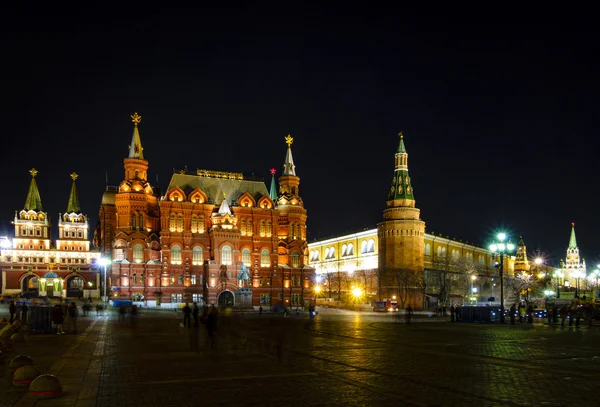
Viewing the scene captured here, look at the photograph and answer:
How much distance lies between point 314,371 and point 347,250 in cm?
12042

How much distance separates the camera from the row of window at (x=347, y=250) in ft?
419

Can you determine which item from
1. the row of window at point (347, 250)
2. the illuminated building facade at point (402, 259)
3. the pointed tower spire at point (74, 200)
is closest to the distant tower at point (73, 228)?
the pointed tower spire at point (74, 200)

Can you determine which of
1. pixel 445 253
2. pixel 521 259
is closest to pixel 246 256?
pixel 445 253

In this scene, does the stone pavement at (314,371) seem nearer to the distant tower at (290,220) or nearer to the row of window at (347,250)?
the distant tower at (290,220)

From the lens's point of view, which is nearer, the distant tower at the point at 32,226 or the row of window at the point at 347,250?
the distant tower at the point at 32,226

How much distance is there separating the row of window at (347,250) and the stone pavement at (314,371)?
97356 millimetres

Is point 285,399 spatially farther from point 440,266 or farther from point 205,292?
point 440,266

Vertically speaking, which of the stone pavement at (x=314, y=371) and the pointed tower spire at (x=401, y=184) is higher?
the pointed tower spire at (x=401, y=184)

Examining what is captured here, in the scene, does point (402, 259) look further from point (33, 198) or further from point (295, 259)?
point (33, 198)

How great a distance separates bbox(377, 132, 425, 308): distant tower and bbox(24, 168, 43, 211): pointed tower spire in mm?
65562

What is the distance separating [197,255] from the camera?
9319 cm

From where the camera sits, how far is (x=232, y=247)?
304ft

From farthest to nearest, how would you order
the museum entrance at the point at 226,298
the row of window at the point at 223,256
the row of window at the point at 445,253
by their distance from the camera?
the row of window at the point at 445,253
the museum entrance at the point at 226,298
the row of window at the point at 223,256

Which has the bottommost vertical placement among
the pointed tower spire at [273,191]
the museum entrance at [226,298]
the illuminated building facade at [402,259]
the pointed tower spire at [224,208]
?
the museum entrance at [226,298]
